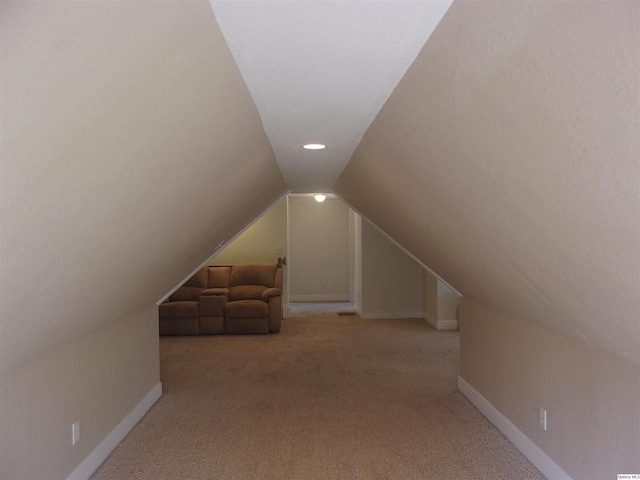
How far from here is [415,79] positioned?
66.3 inches

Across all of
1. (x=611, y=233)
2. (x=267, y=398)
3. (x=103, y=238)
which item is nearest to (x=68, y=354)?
(x=103, y=238)

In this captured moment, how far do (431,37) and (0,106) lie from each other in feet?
3.38

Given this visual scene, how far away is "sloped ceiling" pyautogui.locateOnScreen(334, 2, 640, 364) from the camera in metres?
1.00

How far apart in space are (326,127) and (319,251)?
803 cm

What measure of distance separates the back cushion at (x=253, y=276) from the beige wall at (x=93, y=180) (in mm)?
4399

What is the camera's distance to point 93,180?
57.7 inches

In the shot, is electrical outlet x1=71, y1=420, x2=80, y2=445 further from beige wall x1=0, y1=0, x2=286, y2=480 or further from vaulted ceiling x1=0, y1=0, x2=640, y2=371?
vaulted ceiling x1=0, y1=0, x2=640, y2=371

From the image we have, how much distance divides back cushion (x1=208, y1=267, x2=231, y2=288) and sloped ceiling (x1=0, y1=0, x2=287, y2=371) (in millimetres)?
5117

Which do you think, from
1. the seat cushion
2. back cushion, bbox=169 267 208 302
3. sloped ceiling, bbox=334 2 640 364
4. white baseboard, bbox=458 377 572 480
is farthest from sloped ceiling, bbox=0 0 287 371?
back cushion, bbox=169 267 208 302

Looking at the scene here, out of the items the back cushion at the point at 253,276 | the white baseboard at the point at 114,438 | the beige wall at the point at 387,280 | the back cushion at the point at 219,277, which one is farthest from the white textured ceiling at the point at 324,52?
the beige wall at the point at 387,280

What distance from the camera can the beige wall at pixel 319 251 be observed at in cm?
1058

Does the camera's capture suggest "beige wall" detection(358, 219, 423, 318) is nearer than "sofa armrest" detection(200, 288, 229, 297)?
No

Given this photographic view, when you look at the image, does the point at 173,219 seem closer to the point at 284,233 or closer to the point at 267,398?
the point at 267,398

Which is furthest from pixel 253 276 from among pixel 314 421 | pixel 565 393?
pixel 565 393
